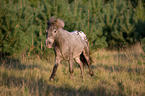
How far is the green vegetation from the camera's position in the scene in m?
4.22

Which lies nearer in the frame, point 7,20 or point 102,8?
point 7,20

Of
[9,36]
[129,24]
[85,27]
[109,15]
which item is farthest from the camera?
[109,15]

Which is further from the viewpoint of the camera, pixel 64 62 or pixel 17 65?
pixel 64 62

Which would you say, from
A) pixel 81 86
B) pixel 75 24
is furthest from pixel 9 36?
pixel 81 86

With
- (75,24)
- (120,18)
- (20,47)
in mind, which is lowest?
(20,47)

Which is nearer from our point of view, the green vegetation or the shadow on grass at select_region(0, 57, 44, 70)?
the green vegetation

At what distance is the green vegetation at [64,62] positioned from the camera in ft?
13.8

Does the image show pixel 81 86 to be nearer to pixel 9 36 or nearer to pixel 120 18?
pixel 9 36

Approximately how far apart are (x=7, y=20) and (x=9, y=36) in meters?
0.72

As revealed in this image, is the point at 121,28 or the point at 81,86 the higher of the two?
the point at 121,28

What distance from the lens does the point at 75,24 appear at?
29.5 ft

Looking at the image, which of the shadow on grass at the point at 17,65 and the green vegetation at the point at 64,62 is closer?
the green vegetation at the point at 64,62

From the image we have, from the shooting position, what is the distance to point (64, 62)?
8406 mm

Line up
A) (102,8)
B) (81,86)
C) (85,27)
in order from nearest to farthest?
(81,86) < (85,27) < (102,8)
